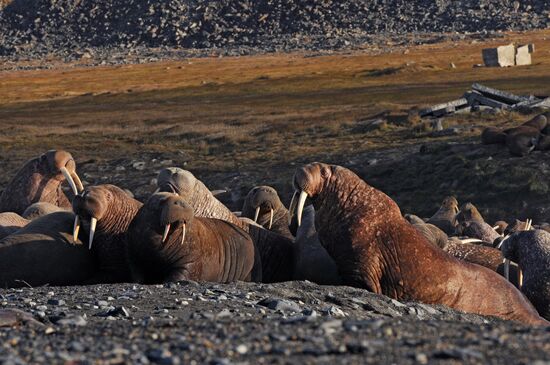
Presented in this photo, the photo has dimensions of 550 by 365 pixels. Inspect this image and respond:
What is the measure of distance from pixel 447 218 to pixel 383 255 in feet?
24.6

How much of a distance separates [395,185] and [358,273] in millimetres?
11567

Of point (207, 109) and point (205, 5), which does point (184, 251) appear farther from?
point (205, 5)

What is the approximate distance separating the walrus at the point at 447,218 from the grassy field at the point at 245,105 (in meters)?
5.62

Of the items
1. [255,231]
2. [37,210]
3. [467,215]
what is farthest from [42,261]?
[467,215]

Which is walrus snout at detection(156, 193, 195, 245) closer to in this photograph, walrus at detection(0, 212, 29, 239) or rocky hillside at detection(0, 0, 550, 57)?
walrus at detection(0, 212, 29, 239)

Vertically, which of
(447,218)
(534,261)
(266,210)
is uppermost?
(266,210)

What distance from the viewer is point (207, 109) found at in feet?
130

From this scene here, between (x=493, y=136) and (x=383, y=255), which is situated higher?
(x=383, y=255)

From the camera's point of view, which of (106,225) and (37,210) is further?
(37,210)

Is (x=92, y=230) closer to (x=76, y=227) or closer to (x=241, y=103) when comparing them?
(x=76, y=227)

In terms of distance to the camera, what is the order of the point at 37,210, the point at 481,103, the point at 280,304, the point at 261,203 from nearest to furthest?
the point at 280,304
the point at 37,210
the point at 261,203
the point at 481,103

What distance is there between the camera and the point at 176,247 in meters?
10.3

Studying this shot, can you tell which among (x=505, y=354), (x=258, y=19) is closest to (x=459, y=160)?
(x=505, y=354)

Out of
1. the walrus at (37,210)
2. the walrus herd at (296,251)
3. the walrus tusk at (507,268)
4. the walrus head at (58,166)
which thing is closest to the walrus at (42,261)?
the walrus herd at (296,251)
